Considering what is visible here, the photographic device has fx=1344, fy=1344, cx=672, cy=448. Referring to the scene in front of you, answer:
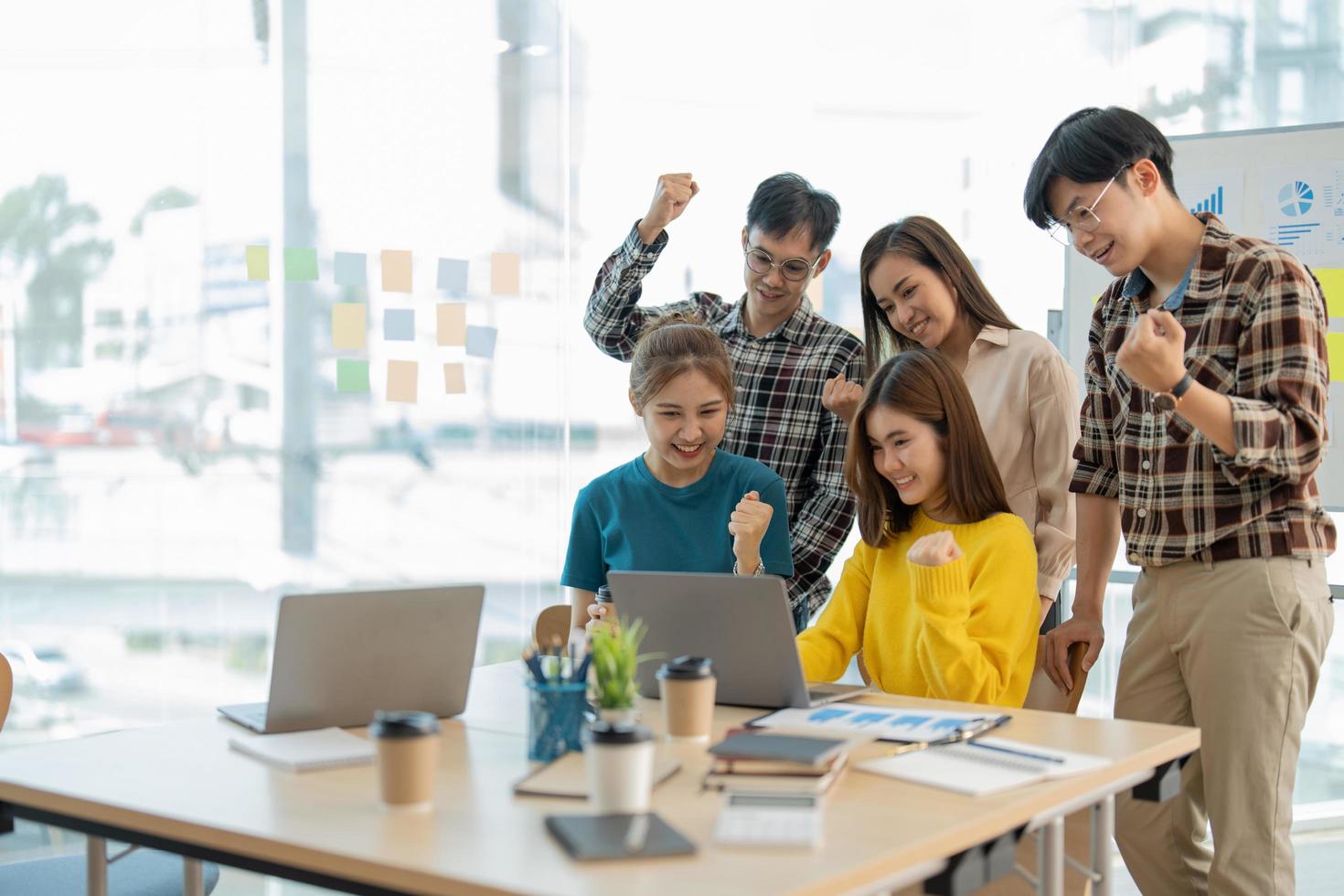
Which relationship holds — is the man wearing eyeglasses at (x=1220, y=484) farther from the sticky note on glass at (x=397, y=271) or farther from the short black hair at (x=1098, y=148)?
the sticky note on glass at (x=397, y=271)

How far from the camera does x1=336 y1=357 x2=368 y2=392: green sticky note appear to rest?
3.69m

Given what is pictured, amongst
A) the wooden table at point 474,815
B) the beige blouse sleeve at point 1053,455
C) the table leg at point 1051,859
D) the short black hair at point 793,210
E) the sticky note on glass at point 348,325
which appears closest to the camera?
the wooden table at point 474,815

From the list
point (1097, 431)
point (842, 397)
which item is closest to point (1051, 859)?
point (1097, 431)

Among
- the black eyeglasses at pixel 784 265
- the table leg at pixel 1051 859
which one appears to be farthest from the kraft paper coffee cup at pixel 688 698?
the black eyeglasses at pixel 784 265

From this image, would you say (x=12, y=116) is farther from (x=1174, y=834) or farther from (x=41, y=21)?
(x=1174, y=834)

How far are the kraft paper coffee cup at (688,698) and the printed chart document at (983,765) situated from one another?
23 cm

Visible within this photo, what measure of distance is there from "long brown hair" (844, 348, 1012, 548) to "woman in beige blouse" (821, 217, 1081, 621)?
0.79ft

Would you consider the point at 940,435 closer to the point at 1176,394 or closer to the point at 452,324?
the point at 1176,394

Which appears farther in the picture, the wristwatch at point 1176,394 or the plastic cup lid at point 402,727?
the wristwatch at point 1176,394

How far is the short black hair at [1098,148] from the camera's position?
2148 millimetres

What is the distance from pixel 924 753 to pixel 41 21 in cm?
292

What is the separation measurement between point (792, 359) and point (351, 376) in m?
1.46

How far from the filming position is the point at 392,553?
380 centimetres

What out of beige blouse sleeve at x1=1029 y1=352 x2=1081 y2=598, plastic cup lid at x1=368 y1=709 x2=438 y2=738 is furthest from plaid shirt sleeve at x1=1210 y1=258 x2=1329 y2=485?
plastic cup lid at x1=368 y1=709 x2=438 y2=738
